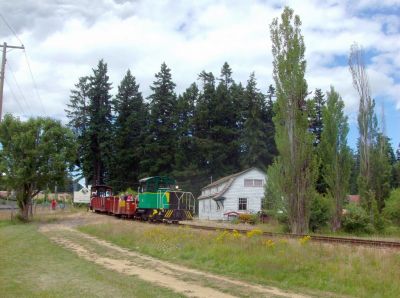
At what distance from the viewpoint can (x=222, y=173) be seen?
6719cm

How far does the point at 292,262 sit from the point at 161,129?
58.3m

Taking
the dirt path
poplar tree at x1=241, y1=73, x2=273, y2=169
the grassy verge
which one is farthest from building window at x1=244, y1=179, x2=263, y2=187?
the grassy verge

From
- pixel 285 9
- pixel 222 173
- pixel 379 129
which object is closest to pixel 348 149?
pixel 379 129

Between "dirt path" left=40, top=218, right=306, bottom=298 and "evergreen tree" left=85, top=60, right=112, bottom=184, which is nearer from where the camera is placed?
"dirt path" left=40, top=218, right=306, bottom=298

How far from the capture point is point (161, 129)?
2766 inches

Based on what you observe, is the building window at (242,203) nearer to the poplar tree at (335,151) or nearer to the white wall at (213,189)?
the white wall at (213,189)

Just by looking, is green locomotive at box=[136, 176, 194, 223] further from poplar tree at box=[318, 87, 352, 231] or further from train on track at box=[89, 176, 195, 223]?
poplar tree at box=[318, 87, 352, 231]

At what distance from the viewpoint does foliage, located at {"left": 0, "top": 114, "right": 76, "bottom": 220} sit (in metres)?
35.6

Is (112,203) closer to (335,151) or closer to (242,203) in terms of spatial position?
(242,203)

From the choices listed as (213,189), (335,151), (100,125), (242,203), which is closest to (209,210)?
(213,189)

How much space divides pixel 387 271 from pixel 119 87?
6994cm

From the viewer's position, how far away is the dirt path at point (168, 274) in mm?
10484

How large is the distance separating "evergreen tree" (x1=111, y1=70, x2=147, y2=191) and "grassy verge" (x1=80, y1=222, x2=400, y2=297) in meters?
53.7

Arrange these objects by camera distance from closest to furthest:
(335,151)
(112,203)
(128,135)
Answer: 1. (335,151)
2. (112,203)
3. (128,135)
